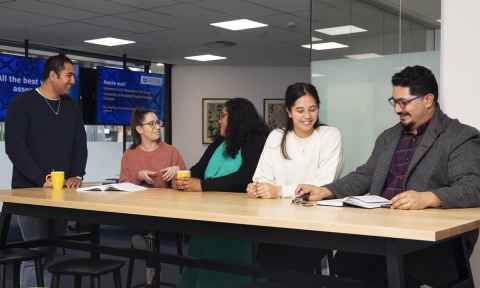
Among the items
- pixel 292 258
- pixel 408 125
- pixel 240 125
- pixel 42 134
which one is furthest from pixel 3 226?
pixel 408 125

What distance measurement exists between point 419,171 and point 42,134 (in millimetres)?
2106

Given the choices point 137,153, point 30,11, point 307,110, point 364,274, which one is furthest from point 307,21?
point 364,274

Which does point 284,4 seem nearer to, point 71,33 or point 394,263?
point 71,33

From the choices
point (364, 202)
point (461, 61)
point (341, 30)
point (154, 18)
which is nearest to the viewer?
point (364, 202)

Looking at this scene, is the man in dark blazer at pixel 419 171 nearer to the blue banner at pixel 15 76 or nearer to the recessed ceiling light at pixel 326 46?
the recessed ceiling light at pixel 326 46

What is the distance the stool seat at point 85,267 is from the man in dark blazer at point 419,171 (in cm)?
88

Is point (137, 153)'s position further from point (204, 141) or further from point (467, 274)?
point (204, 141)

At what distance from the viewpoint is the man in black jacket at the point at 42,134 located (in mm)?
3355

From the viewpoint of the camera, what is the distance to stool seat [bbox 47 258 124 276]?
2.54 metres

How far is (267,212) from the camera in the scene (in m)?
2.04

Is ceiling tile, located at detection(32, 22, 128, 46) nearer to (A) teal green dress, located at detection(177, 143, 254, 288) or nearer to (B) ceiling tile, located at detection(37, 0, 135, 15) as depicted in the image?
(B) ceiling tile, located at detection(37, 0, 135, 15)

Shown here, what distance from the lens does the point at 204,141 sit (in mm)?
10422

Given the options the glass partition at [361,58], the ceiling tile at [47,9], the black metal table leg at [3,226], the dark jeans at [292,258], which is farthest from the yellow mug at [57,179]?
the ceiling tile at [47,9]

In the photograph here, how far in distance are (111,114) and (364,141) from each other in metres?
5.21
